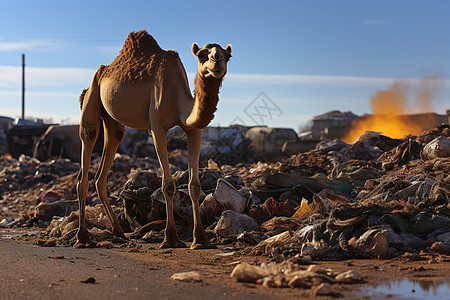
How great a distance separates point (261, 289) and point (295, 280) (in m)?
0.28

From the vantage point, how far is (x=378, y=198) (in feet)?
28.4

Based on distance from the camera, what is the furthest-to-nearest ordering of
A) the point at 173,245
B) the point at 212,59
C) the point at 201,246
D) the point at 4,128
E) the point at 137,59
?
the point at 4,128 → the point at 137,59 → the point at 173,245 → the point at 201,246 → the point at 212,59

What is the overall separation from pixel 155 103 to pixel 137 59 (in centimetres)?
106

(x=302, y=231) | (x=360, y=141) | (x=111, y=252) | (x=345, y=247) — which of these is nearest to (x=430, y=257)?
(x=345, y=247)

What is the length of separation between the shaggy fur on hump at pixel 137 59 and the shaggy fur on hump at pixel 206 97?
127 centimetres

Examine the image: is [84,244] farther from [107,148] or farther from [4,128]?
[4,128]

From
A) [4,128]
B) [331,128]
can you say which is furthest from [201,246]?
[4,128]

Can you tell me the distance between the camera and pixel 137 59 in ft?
28.2

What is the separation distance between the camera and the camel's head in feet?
21.7

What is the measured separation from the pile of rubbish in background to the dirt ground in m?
0.28

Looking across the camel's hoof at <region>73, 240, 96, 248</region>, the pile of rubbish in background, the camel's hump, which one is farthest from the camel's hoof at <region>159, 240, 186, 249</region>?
the camel's hump

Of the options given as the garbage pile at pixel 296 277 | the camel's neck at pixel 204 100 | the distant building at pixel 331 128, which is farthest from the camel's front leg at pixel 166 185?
the distant building at pixel 331 128

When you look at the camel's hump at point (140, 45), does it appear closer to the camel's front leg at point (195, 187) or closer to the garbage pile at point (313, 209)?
the camel's front leg at point (195, 187)

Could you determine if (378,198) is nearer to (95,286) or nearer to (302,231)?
(302,231)
